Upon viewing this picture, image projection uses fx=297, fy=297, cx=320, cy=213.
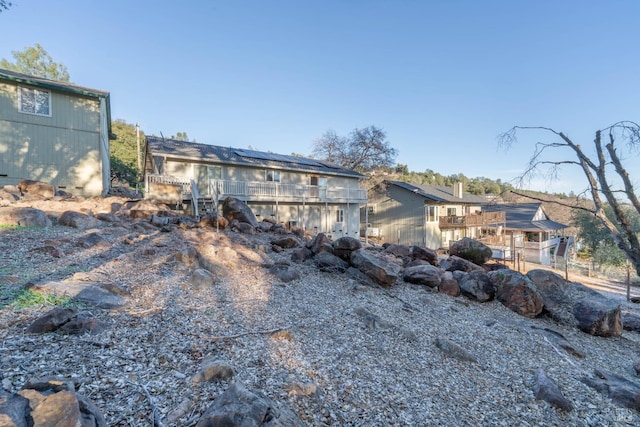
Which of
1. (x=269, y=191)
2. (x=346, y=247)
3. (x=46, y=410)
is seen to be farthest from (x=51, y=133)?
(x=46, y=410)

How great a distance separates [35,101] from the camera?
12039 mm

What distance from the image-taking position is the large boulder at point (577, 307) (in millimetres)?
6559

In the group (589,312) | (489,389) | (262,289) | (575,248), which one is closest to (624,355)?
(589,312)

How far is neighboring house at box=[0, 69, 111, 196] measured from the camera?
458 inches

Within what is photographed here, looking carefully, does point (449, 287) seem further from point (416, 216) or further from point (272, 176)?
point (416, 216)

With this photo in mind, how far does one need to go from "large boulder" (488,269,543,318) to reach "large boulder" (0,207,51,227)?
11.7 m

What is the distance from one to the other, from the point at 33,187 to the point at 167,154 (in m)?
5.25

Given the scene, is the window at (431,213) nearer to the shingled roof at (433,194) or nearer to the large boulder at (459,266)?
the shingled roof at (433,194)

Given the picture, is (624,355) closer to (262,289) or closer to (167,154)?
(262,289)

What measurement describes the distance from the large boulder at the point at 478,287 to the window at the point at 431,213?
17.5 metres

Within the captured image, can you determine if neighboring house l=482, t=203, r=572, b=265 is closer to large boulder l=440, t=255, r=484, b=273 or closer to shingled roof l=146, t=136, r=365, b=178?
shingled roof l=146, t=136, r=365, b=178

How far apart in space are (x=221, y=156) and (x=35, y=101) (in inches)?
307

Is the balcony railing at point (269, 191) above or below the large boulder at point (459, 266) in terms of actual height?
above

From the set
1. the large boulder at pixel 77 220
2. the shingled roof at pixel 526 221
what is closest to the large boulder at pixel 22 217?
the large boulder at pixel 77 220
